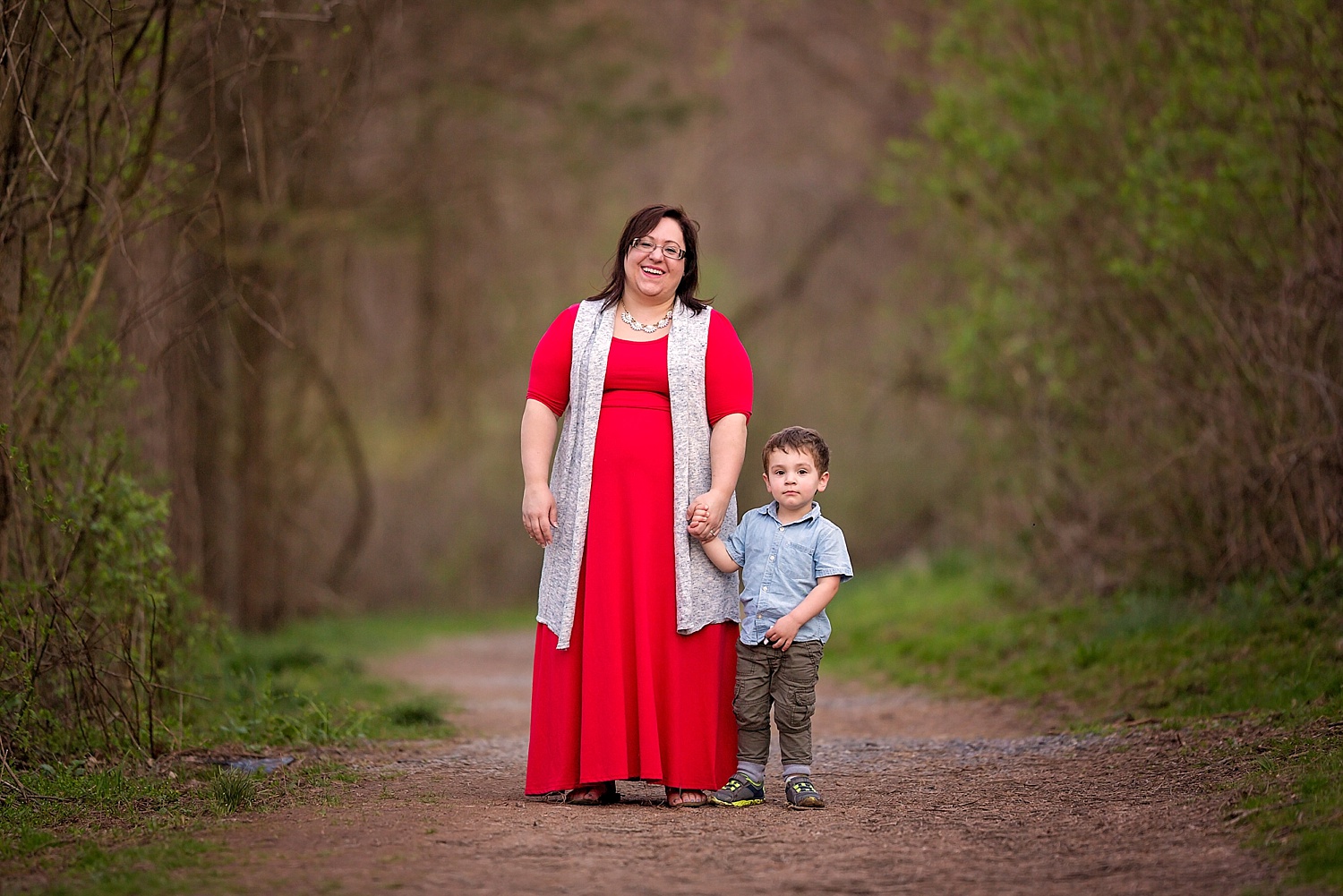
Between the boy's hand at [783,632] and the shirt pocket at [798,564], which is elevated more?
the shirt pocket at [798,564]

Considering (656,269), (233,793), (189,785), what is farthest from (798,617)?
(189,785)

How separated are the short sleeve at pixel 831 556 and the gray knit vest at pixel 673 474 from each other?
365 millimetres

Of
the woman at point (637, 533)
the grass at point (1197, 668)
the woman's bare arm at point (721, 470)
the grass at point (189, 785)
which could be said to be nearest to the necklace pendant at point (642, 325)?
the woman at point (637, 533)

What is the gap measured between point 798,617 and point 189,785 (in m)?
2.49

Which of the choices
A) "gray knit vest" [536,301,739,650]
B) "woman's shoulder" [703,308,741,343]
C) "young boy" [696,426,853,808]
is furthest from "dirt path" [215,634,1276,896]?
"woman's shoulder" [703,308,741,343]

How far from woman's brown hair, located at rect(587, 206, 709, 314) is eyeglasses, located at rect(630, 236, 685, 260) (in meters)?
A: 0.01

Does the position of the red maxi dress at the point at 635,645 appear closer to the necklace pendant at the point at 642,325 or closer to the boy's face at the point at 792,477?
the necklace pendant at the point at 642,325

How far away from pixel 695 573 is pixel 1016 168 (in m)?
7.18

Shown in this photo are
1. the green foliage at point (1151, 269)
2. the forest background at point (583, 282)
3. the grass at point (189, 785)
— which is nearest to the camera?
the grass at point (189, 785)

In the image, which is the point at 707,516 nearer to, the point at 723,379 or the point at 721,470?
the point at 721,470

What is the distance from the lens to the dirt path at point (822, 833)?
4.07 m

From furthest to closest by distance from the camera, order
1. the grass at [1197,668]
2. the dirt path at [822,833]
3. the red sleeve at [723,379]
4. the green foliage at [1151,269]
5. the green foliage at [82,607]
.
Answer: the green foliage at [1151,269] < the green foliage at [82,607] < the red sleeve at [723,379] < the grass at [1197,668] < the dirt path at [822,833]

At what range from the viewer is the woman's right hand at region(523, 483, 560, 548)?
17.4 ft

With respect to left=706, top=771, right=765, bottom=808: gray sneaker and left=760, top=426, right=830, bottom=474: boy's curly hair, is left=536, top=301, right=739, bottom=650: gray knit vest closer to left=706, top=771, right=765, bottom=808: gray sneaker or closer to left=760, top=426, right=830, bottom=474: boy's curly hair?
left=760, top=426, right=830, bottom=474: boy's curly hair
